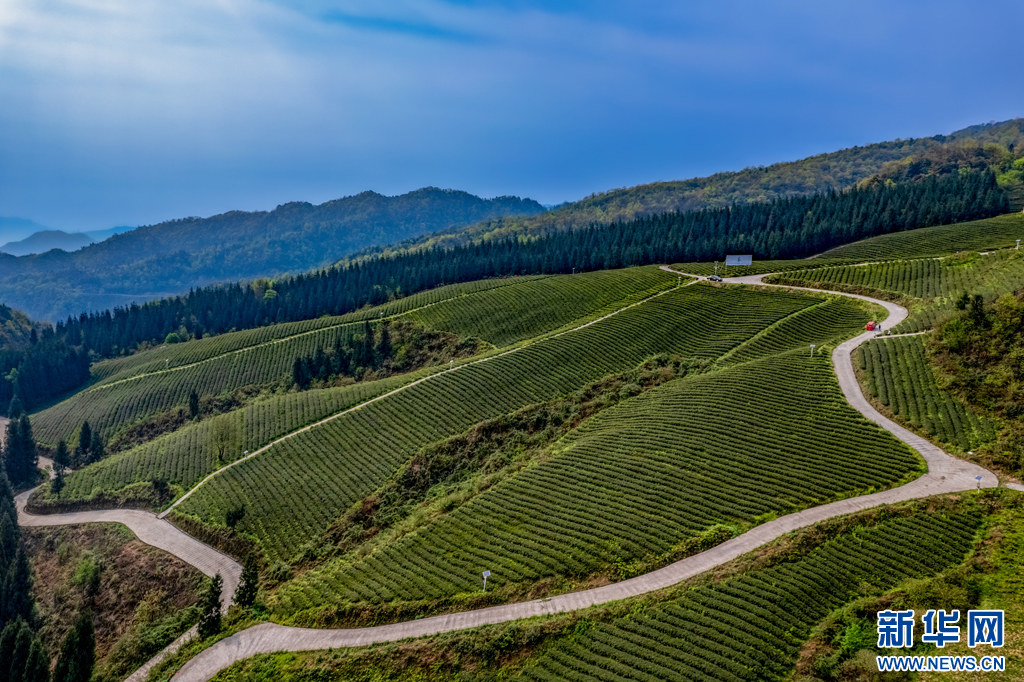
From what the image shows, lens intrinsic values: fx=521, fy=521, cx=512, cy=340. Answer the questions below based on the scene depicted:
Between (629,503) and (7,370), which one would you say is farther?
(7,370)

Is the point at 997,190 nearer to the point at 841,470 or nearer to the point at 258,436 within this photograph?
the point at 841,470

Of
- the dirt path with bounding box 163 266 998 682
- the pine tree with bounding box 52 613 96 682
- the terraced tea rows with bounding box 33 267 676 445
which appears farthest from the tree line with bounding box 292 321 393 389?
the dirt path with bounding box 163 266 998 682

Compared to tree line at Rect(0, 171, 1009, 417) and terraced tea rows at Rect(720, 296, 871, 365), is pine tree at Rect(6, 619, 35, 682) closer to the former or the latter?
terraced tea rows at Rect(720, 296, 871, 365)

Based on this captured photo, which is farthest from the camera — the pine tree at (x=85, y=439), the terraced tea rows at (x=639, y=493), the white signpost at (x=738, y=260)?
the white signpost at (x=738, y=260)

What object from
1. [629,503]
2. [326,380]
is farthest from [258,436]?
[629,503]

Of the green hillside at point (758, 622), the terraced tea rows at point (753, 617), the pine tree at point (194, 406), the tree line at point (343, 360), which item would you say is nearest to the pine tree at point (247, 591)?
→ the green hillside at point (758, 622)

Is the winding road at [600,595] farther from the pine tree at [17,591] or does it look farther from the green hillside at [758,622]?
the pine tree at [17,591]

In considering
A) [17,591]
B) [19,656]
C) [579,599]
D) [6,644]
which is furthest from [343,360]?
[579,599]
